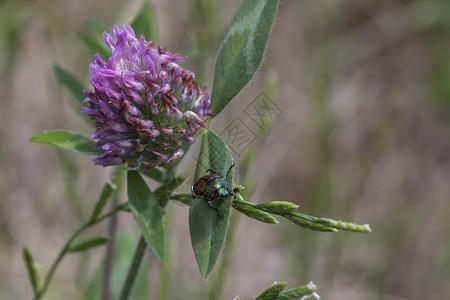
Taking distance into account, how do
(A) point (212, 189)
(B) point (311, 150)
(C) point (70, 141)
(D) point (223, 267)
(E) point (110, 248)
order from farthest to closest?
(B) point (311, 150) < (D) point (223, 267) < (E) point (110, 248) < (C) point (70, 141) < (A) point (212, 189)

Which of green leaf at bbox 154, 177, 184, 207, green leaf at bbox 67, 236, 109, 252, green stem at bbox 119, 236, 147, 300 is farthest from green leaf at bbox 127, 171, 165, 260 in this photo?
green leaf at bbox 67, 236, 109, 252

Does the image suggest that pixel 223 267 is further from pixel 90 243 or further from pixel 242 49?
pixel 242 49

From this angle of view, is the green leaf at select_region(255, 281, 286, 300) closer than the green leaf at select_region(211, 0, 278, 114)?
Yes

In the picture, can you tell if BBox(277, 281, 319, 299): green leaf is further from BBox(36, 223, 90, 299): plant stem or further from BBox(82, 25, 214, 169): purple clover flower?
BBox(36, 223, 90, 299): plant stem

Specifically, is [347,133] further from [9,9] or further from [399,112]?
[9,9]

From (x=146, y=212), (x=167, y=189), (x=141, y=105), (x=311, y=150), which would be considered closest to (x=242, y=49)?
(x=141, y=105)
